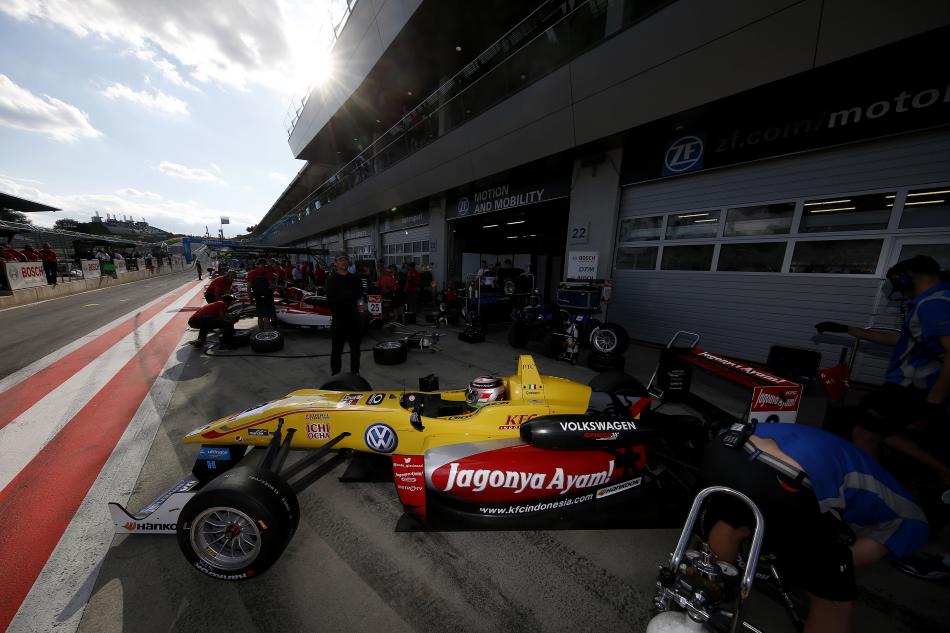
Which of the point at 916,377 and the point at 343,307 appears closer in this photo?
the point at 916,377

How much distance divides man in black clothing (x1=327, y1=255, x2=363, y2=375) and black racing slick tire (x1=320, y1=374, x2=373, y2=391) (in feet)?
4.91

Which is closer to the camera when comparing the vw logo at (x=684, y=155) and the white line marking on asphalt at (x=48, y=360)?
the white line marking on asphalt at (x=48, y=360)

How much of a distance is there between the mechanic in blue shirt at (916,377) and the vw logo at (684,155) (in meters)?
4.56

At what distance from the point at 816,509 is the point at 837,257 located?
609cm

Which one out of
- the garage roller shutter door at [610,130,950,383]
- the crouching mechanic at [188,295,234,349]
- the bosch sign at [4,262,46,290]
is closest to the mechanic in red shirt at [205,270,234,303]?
the crouching mechanic at [188,295,234,349]

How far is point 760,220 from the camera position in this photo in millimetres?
5711

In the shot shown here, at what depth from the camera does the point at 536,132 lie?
767cm

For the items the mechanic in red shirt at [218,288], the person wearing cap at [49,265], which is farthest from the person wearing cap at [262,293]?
the person wearing cap at [49,265]

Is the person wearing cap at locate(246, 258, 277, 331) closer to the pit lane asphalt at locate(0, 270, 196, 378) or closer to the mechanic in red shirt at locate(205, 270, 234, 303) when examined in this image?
the mechanic in red shirt at locate(205, 270, 234, 303)

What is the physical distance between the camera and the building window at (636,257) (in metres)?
7.11

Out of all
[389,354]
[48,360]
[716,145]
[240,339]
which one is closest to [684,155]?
[716,145]

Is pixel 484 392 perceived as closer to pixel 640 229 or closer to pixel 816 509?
pixel 816 509

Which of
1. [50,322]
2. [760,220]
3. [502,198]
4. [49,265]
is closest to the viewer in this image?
[760,220]

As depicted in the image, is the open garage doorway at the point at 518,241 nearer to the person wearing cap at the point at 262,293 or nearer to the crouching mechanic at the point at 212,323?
the person wearing cap at the point at 262,293
